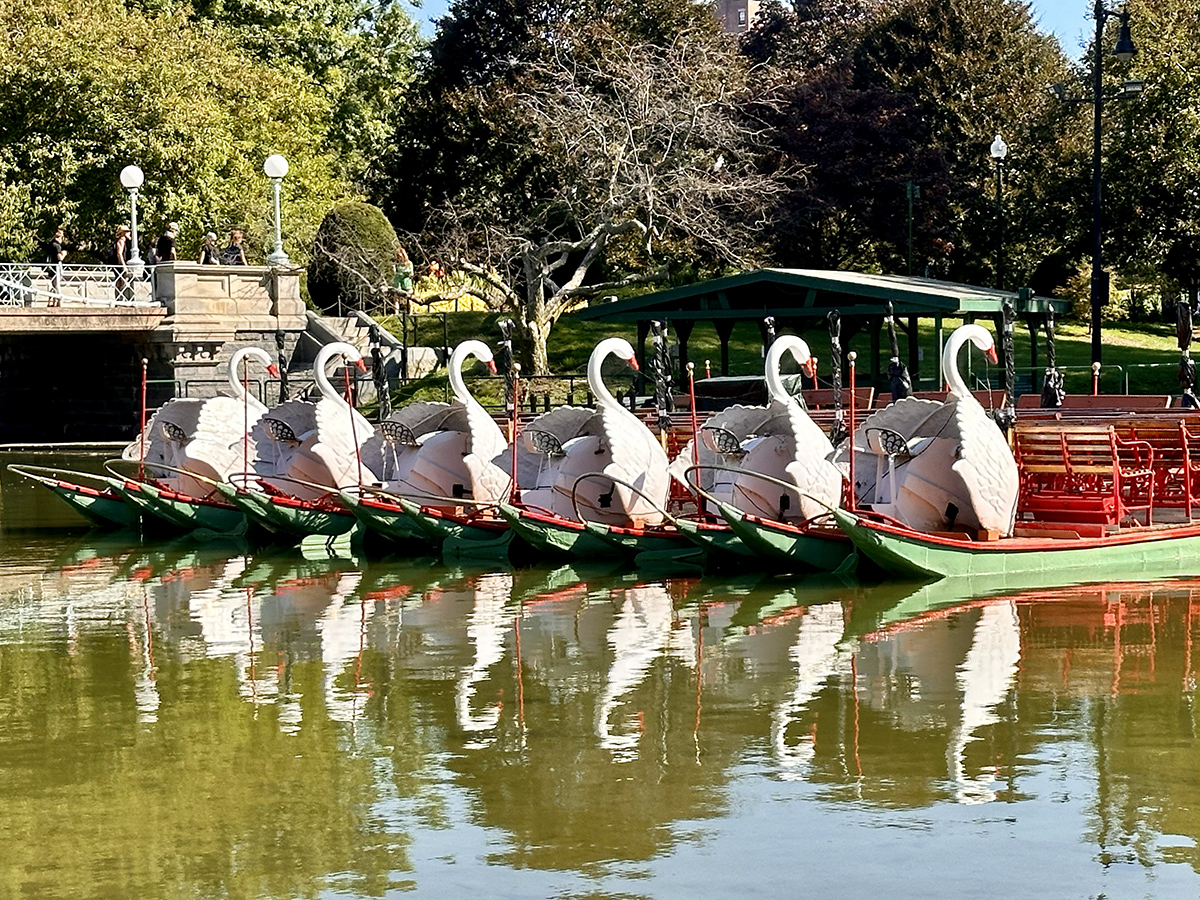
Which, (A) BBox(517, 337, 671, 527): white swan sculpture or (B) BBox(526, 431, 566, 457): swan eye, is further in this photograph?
(B) BBox(526, 431, 566, 457): swan eye

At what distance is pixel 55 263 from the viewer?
4666cm

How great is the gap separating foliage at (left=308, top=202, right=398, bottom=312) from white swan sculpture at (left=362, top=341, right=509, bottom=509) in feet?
90.2

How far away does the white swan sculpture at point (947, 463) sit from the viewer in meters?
22.8

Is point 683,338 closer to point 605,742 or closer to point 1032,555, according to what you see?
point 1032,555

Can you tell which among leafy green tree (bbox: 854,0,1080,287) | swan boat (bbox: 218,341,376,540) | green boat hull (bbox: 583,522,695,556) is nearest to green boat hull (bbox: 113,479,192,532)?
swan boat (bbox: 218,341,376,540)

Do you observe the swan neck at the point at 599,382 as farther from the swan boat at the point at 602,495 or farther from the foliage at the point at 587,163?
the foliage at the point at 587,163

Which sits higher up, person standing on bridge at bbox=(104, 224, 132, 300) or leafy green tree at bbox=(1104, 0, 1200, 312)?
leafy green tree at bbox=(1104, 0, 1200, 312)

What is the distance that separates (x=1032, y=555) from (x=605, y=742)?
28.7 feet

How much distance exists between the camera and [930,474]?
23.2m

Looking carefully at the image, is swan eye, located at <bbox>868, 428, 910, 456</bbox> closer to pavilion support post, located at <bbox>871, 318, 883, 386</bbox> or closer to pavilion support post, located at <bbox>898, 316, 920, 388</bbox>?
pavilion support post, located at <bbox>871, 318, 883, 386</bbox>

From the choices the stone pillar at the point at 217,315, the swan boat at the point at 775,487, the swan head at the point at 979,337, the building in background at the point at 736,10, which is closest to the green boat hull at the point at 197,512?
the swan boat at the point at 775,487

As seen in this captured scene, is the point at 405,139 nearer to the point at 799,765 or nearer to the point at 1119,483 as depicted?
the point at 1119,483

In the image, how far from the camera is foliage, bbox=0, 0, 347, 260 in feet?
171

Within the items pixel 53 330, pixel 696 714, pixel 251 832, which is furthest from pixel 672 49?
pixel 251 832
